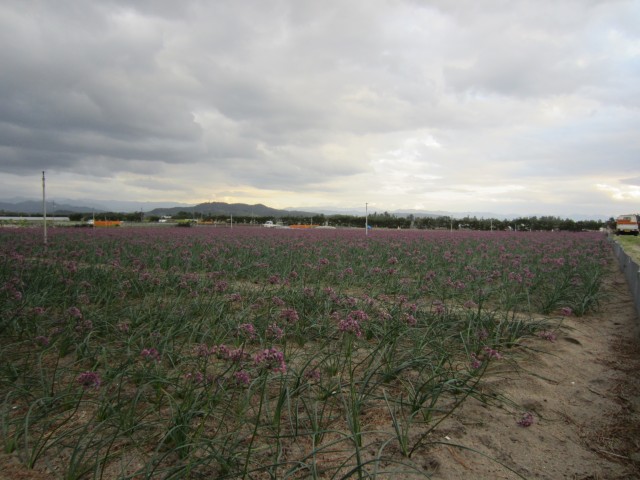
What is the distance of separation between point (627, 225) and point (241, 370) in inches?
Answer: 1742

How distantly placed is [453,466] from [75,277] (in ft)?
20.4

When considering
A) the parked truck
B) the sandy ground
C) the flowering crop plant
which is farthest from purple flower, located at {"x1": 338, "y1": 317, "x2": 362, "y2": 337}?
the parked truck

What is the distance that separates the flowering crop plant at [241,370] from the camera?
2.29 metres

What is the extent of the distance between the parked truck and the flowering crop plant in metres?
36.1

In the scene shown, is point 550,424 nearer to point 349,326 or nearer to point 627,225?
point 349,326

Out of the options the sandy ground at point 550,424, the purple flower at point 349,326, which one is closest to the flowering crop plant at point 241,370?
the purple flower at point 349,326

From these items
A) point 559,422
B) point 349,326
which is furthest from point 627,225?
point 349,326

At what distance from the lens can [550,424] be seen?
288 cm

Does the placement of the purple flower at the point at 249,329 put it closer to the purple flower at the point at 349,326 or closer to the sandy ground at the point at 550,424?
the purple flower at the point at 349,326

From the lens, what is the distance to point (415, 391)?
2842 millimetres

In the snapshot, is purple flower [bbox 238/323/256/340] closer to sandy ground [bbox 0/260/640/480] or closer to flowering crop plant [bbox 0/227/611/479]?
flowering crop plant [bbox 0/227/611/479]

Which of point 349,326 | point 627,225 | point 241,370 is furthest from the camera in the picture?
point 627,225

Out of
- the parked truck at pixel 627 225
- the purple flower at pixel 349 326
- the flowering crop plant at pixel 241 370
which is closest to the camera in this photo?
the flowering crop plant at pixel 241 370

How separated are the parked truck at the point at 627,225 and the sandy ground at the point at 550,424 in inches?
1541
